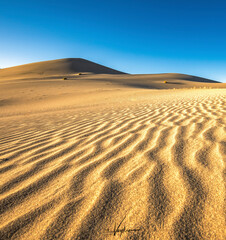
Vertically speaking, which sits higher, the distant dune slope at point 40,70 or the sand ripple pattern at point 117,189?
the sand ripple pattern at point 117,189

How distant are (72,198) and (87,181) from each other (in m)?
0.23

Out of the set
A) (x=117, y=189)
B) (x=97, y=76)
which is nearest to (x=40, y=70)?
(x=97, y=76)

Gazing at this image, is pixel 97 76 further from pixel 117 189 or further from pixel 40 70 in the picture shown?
pixel 117 189

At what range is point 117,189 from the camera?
1.36 metres

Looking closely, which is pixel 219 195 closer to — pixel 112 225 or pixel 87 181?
pixel 112 225

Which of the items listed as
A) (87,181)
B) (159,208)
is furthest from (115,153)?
(159,208)

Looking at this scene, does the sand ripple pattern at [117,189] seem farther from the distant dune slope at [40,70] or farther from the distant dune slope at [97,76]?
the distant dune slope at [40,70]

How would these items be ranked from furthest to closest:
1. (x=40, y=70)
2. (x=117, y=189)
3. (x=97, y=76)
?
(x=40, y=70) → (x=97, y=76) → (x=117, y=189)

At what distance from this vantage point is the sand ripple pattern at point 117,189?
1.01 metres

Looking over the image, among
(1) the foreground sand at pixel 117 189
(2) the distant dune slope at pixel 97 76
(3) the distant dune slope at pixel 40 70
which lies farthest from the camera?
(3) the distant dune slope at pixel 40 70

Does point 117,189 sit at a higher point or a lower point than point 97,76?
higher

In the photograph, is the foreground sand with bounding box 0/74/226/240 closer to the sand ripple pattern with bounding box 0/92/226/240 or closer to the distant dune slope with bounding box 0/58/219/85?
the sand ripple pattern with bounding box 0/92/226/240

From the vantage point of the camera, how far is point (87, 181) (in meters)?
1.50

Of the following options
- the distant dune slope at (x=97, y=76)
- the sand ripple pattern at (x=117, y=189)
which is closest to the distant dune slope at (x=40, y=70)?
the distant dune slope at (x=97, y=76)
